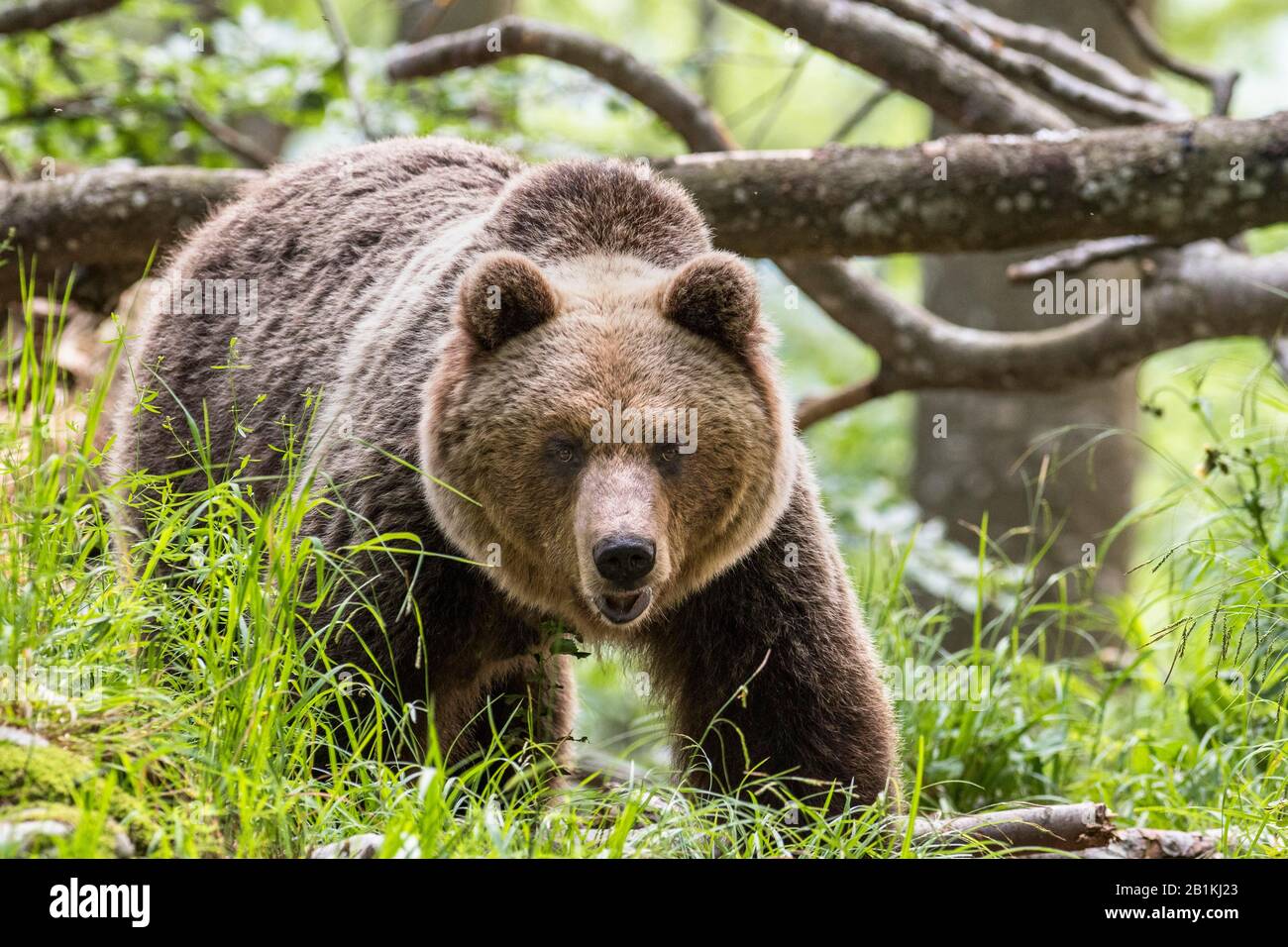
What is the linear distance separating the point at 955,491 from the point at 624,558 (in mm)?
7394

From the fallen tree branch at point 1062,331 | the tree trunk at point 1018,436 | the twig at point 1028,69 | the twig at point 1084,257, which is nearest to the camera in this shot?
the twig at point 1084,257

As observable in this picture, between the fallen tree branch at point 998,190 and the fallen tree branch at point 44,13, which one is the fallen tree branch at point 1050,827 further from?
the fallen tree branch at point 44,13

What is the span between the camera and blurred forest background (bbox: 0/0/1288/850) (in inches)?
208

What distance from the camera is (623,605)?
12.9 ft

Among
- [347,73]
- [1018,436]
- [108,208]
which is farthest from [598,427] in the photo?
[1018,436]

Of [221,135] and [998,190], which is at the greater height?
[221,135]

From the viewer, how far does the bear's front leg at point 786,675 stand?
4426mm

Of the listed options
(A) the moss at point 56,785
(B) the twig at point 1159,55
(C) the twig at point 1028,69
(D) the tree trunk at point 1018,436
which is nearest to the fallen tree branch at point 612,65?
(C) the twig at point 1028,69

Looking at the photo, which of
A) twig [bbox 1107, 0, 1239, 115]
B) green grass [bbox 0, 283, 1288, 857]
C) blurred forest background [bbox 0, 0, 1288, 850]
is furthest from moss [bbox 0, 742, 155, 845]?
twig [bbox 1107, 0, 1239, 115]

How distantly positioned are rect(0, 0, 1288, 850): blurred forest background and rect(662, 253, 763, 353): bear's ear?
4.34 ft

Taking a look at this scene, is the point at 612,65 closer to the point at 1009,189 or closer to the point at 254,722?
the point at 1009,189

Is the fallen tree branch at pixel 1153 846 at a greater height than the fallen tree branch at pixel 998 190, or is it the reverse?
the fallen tree branch at pixel 998 190
